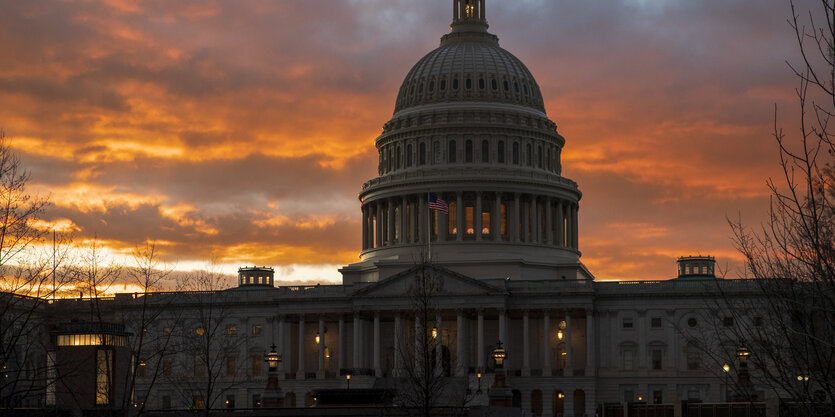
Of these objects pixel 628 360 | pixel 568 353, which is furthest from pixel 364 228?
pixel 628 360

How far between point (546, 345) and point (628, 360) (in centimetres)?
874

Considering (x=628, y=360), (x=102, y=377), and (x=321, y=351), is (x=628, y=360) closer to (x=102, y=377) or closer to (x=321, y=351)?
(x=321, y=351)

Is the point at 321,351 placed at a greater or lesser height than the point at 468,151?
lesser

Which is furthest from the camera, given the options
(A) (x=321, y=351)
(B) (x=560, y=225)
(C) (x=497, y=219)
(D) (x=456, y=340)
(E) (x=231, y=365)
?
(B) (x=560, y=225)

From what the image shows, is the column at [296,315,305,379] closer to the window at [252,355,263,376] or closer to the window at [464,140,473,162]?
the window at [252,355,263,376]

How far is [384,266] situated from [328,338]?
10.4 metres

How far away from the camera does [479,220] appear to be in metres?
150

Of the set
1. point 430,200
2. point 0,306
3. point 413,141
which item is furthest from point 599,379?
point 0,306

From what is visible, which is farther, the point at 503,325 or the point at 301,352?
the point at 301,352

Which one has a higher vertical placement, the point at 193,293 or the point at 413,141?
the point at 413,141

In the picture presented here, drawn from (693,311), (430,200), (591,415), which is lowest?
(591,415)

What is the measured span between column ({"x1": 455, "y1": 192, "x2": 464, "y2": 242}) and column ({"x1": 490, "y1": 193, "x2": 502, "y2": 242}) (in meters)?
3.49

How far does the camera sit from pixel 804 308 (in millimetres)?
25328

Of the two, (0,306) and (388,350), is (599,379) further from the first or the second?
(0,306)
